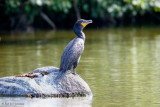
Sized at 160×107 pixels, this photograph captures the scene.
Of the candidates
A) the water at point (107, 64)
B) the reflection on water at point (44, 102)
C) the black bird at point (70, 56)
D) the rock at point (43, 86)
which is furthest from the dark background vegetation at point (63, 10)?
the reflection on water at point (44, 102)

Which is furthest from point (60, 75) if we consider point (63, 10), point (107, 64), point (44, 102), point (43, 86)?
point (63, 10)

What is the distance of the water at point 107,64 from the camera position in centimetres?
905

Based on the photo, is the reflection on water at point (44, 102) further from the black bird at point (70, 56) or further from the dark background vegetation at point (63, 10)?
the dark background vegetation at point (63, 10)

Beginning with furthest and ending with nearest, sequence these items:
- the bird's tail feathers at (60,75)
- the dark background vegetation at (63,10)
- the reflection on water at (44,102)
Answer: the dark background vegetation at (63,10)
the bird's tail feathers at (60,75)
the reflection on water at (44,102)

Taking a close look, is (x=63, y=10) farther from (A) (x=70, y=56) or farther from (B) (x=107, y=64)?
(A) (x=70, y=56)

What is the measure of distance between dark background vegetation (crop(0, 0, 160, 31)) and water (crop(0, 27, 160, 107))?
11.1 feet

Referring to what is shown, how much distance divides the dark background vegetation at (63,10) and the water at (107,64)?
3.39 metres

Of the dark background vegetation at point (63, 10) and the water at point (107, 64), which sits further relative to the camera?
the dark background vegetation at point (63, 10)

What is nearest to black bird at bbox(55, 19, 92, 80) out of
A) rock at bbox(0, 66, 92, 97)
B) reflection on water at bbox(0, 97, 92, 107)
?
rock at bbox(0, 66, 92, 97)

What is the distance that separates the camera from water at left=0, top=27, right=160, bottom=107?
9055 mm

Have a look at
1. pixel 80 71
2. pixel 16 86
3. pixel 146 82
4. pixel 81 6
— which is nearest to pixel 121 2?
pixel 81 6

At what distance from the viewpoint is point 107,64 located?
14.0 meters

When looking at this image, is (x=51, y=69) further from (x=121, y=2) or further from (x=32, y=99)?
(x=121, y=2)

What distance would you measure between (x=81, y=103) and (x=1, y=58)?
771cm
